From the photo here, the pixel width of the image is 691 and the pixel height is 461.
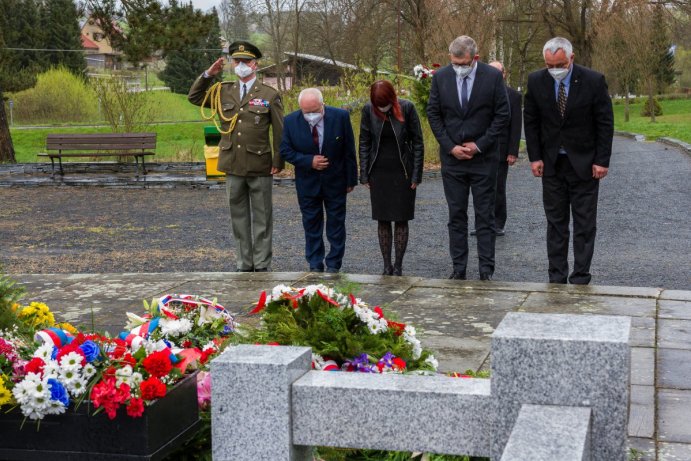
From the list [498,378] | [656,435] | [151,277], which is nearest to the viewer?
[498,378]

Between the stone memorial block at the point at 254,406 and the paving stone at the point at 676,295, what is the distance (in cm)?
481

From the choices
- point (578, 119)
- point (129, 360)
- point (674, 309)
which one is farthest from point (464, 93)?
point (129, 360)

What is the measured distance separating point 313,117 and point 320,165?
0.44 metres

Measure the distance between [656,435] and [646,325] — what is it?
2323mm

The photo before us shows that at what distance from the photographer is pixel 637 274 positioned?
9570 millimetres

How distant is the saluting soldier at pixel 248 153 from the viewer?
9797 millimetres

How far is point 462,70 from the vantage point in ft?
29.4

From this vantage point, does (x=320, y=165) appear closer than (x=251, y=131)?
Yes

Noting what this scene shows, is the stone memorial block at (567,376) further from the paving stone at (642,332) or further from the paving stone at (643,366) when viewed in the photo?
the paving stone at (642,332)

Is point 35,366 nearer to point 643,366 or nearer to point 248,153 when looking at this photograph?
point 643,366

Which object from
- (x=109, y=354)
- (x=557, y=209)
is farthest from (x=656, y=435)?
(x=557, y=209)

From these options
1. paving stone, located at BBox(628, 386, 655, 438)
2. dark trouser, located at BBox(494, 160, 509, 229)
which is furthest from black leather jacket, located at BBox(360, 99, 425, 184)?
paving stone, located at BBox(628, 386, 655, 438)

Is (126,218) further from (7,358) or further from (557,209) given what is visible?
(7,358)

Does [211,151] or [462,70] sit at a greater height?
[462,70]
